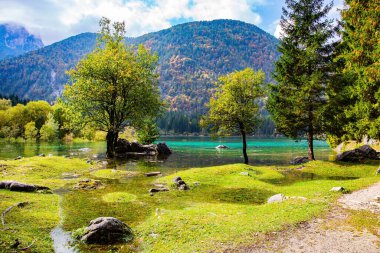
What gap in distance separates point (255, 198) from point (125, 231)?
38.0 feet

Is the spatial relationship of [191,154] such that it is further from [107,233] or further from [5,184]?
[107,233]

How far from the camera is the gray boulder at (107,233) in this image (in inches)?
484

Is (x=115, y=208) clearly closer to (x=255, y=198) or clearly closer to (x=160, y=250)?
(x=160, y=250)

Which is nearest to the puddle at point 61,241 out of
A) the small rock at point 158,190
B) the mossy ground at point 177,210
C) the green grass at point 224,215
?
the mossy ground at point 177,210

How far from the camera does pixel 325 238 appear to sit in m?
12.0

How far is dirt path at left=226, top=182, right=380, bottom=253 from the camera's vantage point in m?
10.9

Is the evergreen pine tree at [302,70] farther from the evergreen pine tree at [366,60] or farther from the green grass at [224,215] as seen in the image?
the green grass at [224,215]

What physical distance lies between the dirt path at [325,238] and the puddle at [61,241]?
21.2ft

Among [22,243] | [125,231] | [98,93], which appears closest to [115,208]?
[125,231]

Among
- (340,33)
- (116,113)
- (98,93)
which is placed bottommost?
(116,113)

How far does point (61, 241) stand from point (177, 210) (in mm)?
6641

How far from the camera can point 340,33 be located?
41281 mm

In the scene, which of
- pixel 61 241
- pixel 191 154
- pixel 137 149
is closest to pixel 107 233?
pixel 61 241

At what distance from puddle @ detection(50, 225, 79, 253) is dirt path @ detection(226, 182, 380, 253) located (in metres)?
6.46
